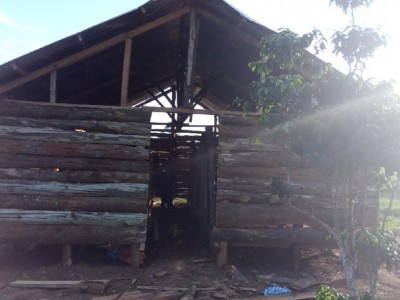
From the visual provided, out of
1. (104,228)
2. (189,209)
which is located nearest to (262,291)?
(104,228)

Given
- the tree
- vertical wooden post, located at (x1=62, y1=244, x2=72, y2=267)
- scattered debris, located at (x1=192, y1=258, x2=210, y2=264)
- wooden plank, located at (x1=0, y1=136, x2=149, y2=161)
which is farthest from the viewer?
scattered debris, located at (x1=192, y1=258, x2=210, y2=264)

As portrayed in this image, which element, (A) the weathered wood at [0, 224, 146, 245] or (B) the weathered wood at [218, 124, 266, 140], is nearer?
(A) the weathered wood at [0, 224, 146, 245]

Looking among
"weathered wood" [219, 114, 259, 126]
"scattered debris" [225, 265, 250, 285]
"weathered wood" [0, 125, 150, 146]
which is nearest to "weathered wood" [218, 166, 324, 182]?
"weathered wood" [219, 114, 259, 126]

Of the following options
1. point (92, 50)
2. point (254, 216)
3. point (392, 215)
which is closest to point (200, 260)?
point (254, 216)

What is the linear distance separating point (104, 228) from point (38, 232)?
1309 mm

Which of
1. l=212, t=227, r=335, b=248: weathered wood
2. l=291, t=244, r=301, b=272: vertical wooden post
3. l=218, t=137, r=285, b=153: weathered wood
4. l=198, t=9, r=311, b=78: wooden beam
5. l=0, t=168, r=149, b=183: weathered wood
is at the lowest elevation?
l=291, t=244, r=301, b=272: vertical wooden post

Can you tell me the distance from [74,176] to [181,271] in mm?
2960

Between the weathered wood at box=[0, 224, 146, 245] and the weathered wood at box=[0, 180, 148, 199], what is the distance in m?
0.66

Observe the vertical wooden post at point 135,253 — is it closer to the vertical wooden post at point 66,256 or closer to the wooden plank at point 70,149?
the vertical wooden post at point 66,256

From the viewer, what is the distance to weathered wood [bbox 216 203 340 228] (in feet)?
27.5

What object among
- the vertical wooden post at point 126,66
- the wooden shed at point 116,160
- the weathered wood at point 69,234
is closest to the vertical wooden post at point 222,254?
the wooden shed at point 116,160

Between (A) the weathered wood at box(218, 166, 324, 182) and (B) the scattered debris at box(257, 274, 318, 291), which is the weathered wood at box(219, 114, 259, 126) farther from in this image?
(B) the scattered debris at box(257, 274, 318, 291)

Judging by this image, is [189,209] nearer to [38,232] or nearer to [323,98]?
[38,232]

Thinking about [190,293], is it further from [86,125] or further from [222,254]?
[86,125]
